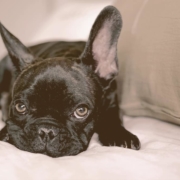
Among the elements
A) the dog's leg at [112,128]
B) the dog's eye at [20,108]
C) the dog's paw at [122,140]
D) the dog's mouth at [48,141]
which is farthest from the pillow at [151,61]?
the dog's eye at [20,108]

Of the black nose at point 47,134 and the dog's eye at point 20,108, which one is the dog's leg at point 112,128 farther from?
the dog's eye at point 20,108

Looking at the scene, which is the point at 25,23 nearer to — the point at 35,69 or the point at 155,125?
the point at 35,69

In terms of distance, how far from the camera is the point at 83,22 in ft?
7.61

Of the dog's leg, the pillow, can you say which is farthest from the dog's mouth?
the pillow

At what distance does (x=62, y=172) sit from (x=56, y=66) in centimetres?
Answer: 49

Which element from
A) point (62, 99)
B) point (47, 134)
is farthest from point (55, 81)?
point (47, 134)

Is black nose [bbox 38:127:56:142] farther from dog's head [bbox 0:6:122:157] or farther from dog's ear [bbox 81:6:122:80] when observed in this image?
dog's ear [bbox 81:6:122:80]

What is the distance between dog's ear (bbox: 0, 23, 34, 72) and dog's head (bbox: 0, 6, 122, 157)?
0.03 meters

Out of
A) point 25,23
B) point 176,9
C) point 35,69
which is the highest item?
point 176,9

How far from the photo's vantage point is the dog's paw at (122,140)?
44.0 inches

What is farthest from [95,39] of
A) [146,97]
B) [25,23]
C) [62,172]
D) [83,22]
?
[25,23]

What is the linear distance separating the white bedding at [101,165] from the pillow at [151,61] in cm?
21

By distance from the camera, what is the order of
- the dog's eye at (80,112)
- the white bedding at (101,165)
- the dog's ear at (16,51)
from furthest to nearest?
the dog's ear at (16,51) < the dog's eye at (80,112) < the white bedding at (101,165)

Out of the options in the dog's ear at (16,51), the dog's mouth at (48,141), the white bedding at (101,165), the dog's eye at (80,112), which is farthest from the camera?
the dog's ear at (16,51)
